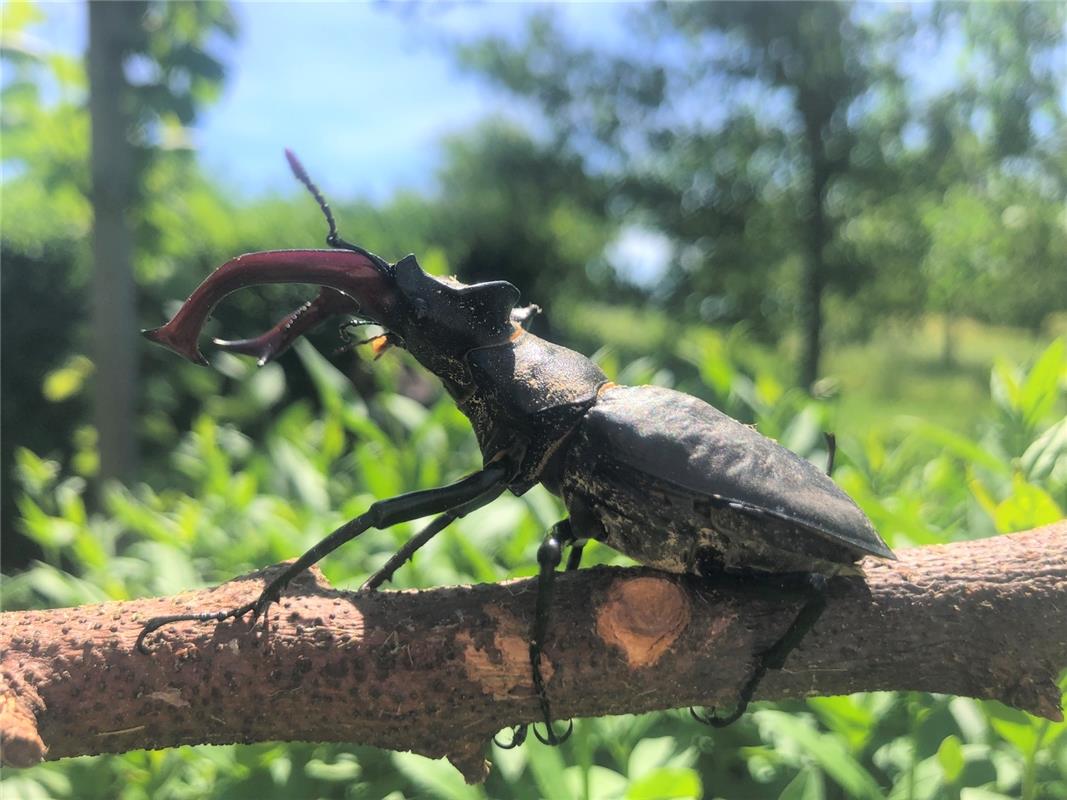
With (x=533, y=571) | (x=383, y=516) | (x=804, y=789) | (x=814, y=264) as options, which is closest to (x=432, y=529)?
(x=383, y=516)

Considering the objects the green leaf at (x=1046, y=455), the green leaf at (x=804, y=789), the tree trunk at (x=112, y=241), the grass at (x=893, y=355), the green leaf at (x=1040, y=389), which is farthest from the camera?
the grass at (x=893, y=355)

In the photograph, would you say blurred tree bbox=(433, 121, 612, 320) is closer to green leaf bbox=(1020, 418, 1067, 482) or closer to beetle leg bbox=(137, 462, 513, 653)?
green leaf bbox=(1020, 418, 1067, 482)

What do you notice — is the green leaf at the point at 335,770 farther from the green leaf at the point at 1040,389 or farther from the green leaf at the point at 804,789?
the green leaf at the point at 1040,389

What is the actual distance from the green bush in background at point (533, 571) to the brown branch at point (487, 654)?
13.4 inches

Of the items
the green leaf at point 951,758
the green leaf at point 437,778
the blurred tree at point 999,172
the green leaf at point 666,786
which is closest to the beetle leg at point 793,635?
the green leaf at point 666,786

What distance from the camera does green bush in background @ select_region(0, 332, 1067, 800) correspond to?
1.60m

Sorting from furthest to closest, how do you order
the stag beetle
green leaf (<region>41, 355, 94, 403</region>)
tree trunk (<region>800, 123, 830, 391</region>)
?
tree trunk (<region>800, 123, 830, 391</region>) < green leaf (<region>41, 355, 94, 403</region>) < the stag beetle

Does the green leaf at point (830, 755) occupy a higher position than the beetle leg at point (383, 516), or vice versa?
the beetle leg at point (383, 516)

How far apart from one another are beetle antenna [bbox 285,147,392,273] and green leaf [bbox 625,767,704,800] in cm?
110

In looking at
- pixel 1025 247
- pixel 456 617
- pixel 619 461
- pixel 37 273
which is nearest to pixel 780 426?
pixel 619 461

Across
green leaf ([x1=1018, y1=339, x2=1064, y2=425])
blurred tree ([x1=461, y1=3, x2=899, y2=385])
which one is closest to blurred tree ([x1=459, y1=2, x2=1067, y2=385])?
blurred tree ([x1=461, y1=3, x2=899, y2=385])

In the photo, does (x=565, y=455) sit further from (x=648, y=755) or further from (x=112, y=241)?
(x=112, y=241)

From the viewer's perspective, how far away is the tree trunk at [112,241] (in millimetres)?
4395

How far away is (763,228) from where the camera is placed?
1152cm
